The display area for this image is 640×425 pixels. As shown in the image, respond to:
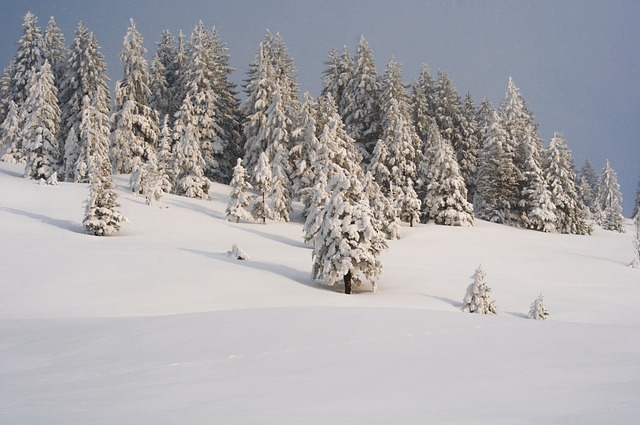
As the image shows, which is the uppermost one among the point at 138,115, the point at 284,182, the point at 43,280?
the point at 138,115

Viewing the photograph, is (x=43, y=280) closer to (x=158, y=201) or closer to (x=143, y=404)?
(x=143, y=404)

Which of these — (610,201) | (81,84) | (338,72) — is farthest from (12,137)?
(610,201)

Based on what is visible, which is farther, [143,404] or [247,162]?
[247,162]

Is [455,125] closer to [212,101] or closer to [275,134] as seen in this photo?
[275,134]

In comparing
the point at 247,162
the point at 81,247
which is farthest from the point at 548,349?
the point at 247,162

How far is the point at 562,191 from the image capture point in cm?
5091

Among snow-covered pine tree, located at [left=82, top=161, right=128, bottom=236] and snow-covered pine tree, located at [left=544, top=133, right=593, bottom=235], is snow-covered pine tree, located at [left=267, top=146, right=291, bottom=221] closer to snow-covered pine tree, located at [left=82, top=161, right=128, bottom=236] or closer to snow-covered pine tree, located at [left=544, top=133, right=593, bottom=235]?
snow-covered pine tree, located at [left=82, top=161, right=128, bottom=236]

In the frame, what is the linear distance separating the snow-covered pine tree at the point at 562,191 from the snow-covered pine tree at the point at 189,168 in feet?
107

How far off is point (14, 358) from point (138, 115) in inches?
1759

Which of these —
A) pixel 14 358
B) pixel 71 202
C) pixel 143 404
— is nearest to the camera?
pixel 143 404

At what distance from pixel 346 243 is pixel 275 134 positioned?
91.3 feet

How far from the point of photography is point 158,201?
A: 3962 cm

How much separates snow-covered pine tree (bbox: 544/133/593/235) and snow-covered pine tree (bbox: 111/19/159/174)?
3851 centimetres

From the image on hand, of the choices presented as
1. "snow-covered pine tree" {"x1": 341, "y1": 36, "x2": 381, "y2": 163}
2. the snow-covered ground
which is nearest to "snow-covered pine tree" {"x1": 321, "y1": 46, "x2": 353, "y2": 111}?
"snow-covered pine tree" {"x1": 341, "y1": 36, "x2": 381, "y2": 163}
